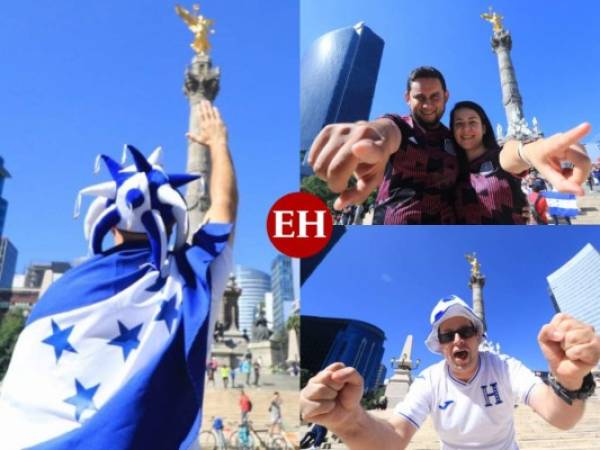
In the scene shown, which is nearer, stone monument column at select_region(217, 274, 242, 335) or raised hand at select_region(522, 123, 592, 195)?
raised hand at select_region(522, 123, 592, 195)

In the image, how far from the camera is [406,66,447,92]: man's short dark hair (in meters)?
2.47

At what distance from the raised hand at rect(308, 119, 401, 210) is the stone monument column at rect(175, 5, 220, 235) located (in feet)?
62.8

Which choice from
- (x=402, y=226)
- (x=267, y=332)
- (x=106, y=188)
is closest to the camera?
(x=106, y=188)

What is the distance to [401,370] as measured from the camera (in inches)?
92.7

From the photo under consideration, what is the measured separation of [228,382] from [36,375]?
1641cm

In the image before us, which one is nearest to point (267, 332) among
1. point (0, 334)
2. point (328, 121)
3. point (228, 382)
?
point (228, 382)

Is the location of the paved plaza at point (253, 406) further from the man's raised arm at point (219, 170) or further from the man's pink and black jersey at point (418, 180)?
the man's raised arm at point (219, 170)

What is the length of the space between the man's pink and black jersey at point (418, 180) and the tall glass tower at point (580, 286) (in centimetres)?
56

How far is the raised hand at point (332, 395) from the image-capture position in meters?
1.34

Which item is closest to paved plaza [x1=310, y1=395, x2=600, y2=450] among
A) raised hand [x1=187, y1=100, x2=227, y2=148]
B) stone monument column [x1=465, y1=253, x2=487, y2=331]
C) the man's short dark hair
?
stone monument column [x1=465, y1=253, x2=487, y2=331]

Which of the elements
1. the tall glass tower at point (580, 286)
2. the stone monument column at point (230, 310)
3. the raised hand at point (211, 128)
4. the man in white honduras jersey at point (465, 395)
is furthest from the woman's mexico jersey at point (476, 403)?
the stone monument column at point (230, 310)

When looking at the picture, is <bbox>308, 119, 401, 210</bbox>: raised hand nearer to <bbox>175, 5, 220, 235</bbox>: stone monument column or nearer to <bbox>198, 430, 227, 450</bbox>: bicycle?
<bbox>198, 430, 227, 450</bbox>: bicycle

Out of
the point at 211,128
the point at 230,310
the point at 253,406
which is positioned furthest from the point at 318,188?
the point at 230,310

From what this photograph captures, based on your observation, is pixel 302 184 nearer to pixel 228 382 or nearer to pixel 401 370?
pixel 401 370
